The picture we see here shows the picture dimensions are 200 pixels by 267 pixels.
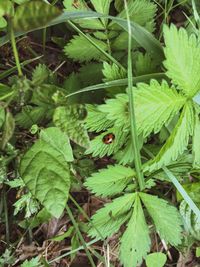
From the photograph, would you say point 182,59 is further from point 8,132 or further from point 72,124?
point 8,132

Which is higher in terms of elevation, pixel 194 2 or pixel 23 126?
pixel 194 2

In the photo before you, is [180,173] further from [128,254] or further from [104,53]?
[104,53]

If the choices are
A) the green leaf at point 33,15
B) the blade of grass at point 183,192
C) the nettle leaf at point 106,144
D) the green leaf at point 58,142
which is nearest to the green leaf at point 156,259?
the blade of grass at point 183,192

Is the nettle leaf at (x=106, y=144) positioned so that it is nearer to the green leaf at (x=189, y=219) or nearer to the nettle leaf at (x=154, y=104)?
the nettle leaf at (x=154, y=104)

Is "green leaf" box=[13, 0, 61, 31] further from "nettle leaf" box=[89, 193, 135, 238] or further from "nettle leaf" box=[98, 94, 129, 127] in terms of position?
"nettle leaf" box=[89, 193, 135, 238]

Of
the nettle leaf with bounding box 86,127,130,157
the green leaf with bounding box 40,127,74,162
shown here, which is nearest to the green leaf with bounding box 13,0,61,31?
the green leaf with bounding box 40,127,74,162

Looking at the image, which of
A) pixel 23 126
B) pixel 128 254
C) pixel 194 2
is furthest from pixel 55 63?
pixel 128 254
